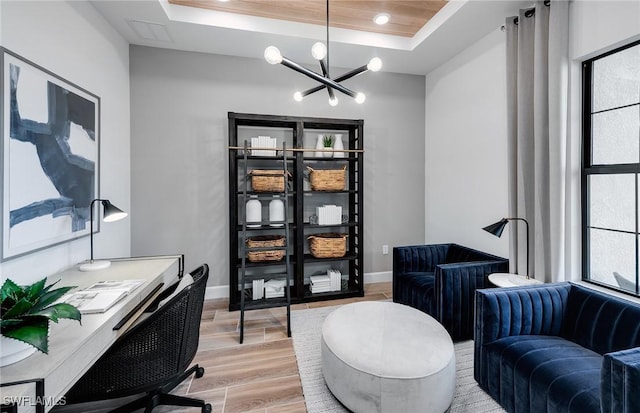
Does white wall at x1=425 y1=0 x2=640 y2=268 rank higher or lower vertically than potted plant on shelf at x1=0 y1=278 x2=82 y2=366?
higher

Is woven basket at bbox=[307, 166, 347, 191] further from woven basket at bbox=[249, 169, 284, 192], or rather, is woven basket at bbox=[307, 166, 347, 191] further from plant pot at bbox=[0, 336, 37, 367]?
plant pot at bbox=[0, 336, 37, 367]

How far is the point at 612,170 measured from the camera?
2008 mm

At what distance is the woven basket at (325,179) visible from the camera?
130 inches

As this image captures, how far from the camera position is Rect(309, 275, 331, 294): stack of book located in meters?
Answer: 3.40

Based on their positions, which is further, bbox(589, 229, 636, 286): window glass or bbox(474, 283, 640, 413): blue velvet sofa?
bbox(589, 229, 636, 286): window glass

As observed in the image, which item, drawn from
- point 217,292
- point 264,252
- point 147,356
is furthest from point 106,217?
point 217,292

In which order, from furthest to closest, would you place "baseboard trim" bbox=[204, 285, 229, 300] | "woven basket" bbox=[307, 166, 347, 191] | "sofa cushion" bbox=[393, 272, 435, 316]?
"baseboard trim" bbox=[204, 285, 229, 300] → "woven basket" bbox=[307, 166, 347, 191] → "sofa cushion" bbox=[393, 272, 435, 316]

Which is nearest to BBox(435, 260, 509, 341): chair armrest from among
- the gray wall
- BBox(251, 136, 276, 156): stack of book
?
BBox(251, 136, 276, 156): stack of book

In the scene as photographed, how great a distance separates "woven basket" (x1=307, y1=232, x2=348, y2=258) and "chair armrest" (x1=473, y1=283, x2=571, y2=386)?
1.72 m

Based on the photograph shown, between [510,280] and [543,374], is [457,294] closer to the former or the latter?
[510,280]

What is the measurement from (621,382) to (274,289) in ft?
8.85

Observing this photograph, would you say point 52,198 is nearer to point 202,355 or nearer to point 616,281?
point 202,355

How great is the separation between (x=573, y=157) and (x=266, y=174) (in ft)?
8.64

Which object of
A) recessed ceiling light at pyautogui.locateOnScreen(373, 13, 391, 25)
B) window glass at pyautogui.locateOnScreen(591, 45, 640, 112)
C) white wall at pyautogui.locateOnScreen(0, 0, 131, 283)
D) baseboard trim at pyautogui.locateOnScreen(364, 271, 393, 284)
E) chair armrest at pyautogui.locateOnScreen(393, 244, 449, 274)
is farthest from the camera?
baseboard trim at pyautogui.locateOnScreen(364, 271, 393, 284)
